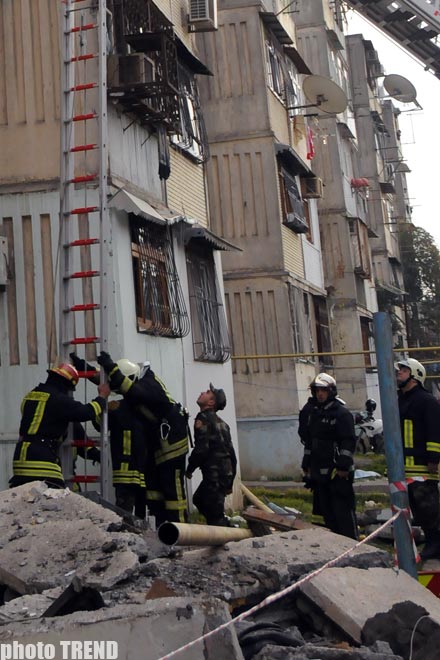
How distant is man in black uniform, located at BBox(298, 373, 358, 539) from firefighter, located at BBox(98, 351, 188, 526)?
4.44 feet

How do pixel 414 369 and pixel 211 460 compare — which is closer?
pixel 414 369

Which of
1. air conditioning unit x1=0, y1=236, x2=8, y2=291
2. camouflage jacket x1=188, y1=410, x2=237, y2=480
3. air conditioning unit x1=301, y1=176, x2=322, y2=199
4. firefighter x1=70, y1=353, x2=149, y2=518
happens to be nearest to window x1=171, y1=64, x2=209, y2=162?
air conditioning unit x1=0, y1=236, x2=8, y2=291

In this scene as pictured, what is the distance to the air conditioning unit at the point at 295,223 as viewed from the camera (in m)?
19.4

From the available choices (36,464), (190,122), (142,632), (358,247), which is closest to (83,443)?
(36,464)

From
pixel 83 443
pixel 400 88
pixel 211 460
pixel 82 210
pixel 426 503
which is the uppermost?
pixel 400 88

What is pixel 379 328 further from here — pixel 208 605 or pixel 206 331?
pixel 206 331

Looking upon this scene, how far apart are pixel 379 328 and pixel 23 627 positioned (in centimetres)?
290

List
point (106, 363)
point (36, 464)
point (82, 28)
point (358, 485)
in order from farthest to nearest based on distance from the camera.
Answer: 1. point (358, 485)
2. point (82, 28)
3. point (106, 363)
4. point (36, 464)

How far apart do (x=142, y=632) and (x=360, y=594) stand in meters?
1.84

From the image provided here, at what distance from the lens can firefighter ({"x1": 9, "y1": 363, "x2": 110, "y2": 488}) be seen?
334 inches

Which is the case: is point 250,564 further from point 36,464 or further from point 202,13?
point 202,13

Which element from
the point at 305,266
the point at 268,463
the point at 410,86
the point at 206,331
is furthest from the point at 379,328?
the point at 410,86

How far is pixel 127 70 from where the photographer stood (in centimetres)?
1098

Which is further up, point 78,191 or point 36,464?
point 78,191
